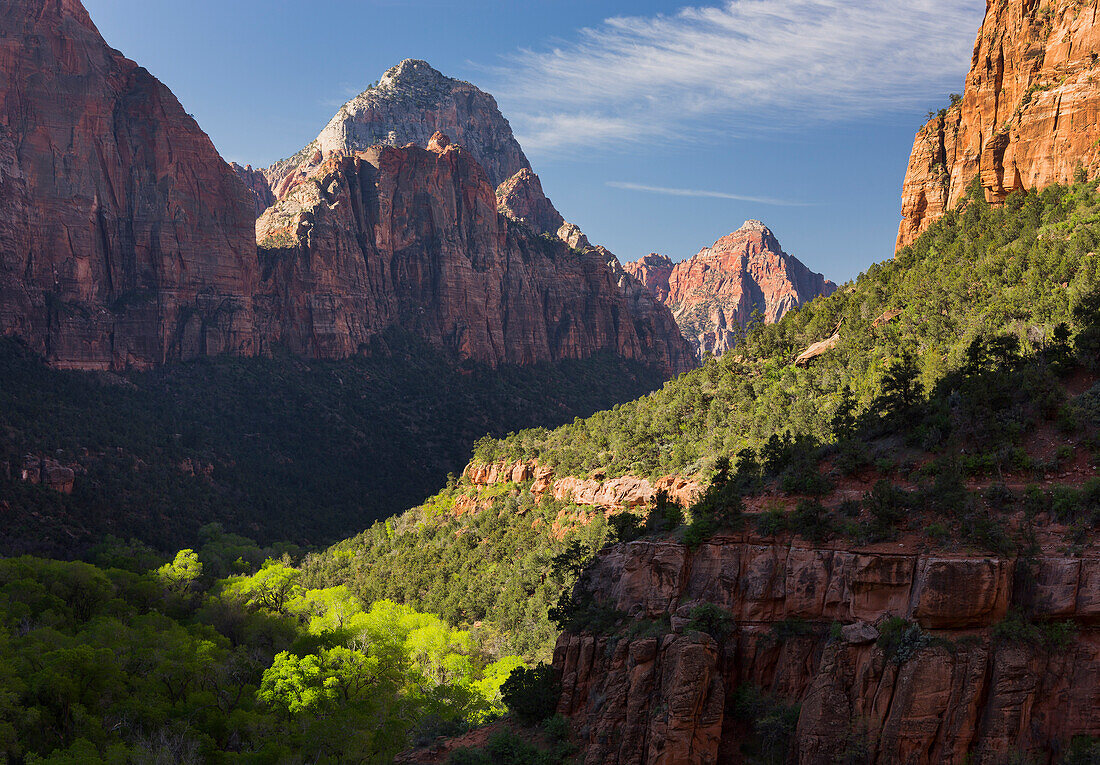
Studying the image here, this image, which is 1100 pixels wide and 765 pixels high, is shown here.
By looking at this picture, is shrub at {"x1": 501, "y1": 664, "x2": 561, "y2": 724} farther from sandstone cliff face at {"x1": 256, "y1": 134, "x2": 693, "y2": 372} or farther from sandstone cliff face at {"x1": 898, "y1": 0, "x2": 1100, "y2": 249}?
sandstone cliff face at {"x1": 256, "y1": 134, "x2": 693, "y2": 372}

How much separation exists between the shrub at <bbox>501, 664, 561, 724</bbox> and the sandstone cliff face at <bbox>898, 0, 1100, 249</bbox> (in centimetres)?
4355

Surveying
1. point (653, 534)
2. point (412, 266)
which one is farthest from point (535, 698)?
point (412, 266)

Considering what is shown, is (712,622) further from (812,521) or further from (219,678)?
(219,678)

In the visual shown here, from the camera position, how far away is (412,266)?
17325 cm

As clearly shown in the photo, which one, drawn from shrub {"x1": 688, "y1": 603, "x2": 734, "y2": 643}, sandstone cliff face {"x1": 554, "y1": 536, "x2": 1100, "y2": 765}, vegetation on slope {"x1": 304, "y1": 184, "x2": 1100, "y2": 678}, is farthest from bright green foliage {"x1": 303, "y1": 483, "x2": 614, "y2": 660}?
shrub {"x1": 688, "y1": 603, "x2": 734, "y2": 643}

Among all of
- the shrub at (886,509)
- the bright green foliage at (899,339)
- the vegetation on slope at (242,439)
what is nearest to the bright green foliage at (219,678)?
the bright green foliage at (899,339)

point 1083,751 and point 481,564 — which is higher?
point 1083,751

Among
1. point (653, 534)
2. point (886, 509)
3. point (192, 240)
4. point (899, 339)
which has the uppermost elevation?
point (192, 240)

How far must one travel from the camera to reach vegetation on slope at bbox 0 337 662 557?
85688mm

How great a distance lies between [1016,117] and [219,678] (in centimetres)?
6047

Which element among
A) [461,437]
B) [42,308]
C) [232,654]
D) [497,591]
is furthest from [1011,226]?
[42,308]

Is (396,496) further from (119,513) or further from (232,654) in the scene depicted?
(232,654)

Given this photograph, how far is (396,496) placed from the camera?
368ft

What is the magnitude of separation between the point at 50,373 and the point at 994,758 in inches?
4598
